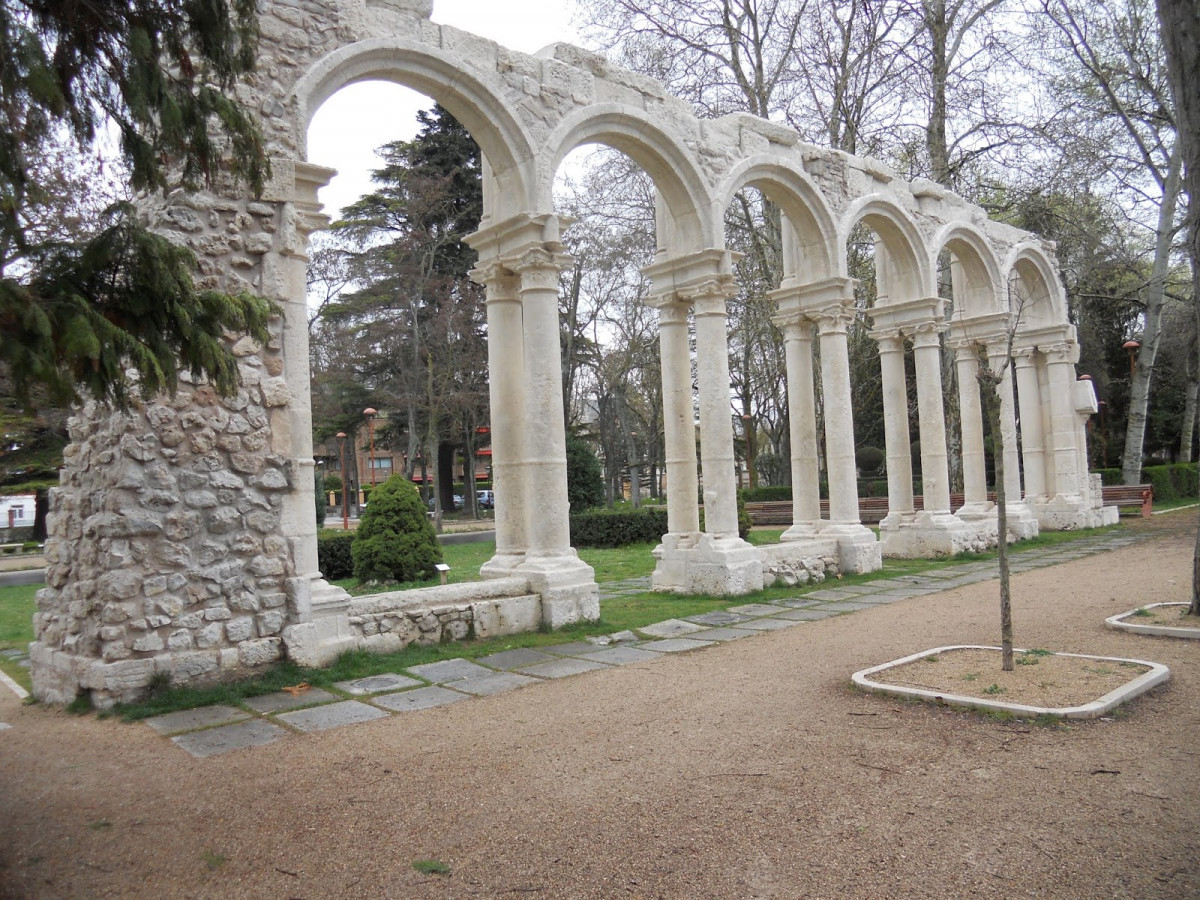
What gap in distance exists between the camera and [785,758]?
3998 mm

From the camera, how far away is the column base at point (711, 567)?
9.12 m

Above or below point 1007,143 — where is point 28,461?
below

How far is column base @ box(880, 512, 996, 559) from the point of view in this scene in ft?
40.6

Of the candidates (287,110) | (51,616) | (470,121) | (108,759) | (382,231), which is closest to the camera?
(108,759)

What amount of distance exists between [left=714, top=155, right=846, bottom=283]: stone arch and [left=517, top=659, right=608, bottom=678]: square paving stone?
613 centimetres

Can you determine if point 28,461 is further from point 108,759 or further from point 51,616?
point 108,759

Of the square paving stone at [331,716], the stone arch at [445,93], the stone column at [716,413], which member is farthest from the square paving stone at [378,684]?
the stone column at [716,413]

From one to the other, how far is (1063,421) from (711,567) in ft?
34.2

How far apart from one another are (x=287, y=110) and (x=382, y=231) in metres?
23.2

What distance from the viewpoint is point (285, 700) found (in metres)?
5.44

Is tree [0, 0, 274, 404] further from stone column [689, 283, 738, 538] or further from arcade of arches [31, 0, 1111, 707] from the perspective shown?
stone column [689, 283, 738, 538]

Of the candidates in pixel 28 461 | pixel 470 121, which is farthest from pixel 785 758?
pixel 28 461

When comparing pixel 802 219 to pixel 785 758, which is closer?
pixel 785 758

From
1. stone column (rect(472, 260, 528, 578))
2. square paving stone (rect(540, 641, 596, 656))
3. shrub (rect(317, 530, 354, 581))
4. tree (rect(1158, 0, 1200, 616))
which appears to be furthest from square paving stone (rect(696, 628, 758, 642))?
shrub (rect(317, 530, 354, 581))
